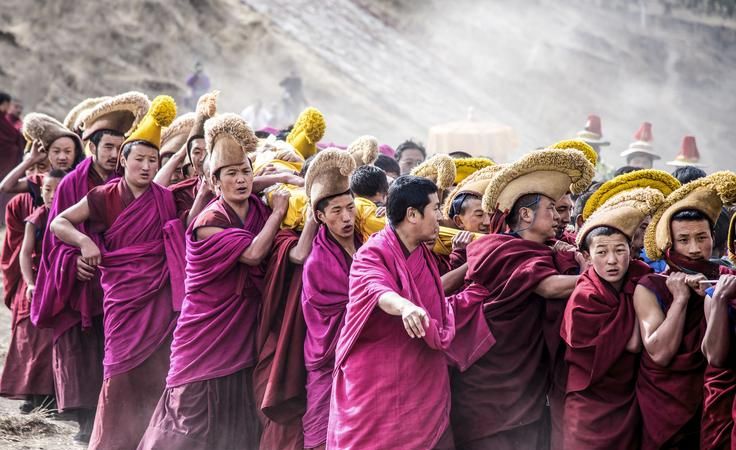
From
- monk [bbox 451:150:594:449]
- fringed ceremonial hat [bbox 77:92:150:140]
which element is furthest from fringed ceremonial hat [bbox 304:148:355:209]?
fringed ceremonial hat [bbox 77:92:150:140]

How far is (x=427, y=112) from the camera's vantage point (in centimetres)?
2131

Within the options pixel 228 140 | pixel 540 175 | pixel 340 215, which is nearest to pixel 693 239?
pixel 540 175

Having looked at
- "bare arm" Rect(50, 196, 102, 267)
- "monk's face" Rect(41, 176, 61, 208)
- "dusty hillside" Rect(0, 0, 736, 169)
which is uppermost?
"dusty hillside" Rect(0, 0, 736, 169)

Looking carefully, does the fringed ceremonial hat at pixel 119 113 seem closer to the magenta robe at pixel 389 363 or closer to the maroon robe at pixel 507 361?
the magenta robe at pixel 389 363

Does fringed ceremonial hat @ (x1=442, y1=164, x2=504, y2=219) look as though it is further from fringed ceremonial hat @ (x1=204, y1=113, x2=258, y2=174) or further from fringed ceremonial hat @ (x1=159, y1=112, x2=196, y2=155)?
fringed ceremonial hat @ (x1=159, y1=112, x2=196, y2=155)

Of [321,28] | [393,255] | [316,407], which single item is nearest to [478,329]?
[393,255]

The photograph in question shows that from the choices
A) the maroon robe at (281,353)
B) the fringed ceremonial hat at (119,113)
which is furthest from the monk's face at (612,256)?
the fringed ceremonial hat at (119,113)

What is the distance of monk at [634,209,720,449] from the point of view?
12.2 feet

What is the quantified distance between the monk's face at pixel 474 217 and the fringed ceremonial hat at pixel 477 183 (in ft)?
0.16

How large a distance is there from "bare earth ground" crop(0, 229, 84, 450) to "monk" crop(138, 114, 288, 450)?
121 centimetres

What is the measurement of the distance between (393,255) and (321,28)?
20.7 m

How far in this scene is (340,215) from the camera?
4.50 metres

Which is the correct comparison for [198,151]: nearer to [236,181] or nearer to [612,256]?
[236,181]

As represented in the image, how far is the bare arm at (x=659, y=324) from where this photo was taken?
3.70m
